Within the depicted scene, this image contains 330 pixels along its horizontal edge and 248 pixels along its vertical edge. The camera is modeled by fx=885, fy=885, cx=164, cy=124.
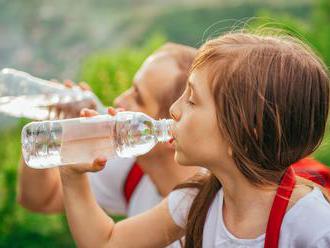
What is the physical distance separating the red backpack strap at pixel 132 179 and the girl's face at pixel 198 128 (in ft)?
3.16

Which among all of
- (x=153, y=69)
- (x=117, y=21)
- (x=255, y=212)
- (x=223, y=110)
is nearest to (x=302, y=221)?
(x=255, y=212)

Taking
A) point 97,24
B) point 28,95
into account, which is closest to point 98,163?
point 28,95

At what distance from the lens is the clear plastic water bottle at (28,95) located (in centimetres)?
325

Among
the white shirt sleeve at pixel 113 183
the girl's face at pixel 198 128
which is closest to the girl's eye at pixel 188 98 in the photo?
the girl's face at pixel 198 128

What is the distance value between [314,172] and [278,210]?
325mm

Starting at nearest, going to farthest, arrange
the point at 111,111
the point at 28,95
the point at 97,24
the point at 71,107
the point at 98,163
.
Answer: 1. the point at 98,163
2. the point at 111,111
3. the point at 71,107
4. the point at 28,95
5. the point at 97,24

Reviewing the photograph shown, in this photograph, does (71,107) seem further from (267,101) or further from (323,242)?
(323,242)

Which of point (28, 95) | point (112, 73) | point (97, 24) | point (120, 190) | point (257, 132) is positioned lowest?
point (97, 24)

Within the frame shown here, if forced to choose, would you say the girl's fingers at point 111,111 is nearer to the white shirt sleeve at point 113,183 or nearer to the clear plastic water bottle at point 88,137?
the clear plastic water bottle at point 88,137

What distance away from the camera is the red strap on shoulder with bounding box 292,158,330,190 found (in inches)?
93.1

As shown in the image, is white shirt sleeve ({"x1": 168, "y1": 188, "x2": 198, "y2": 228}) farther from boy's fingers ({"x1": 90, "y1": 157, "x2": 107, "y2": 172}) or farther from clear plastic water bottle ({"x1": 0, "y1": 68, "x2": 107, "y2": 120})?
clear plastic water bottle ({"x1": 0, "y1": 68, "x2": 107, "y2": 120})

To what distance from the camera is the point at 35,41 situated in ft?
28.7

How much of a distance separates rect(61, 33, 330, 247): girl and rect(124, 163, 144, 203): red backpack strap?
837mm

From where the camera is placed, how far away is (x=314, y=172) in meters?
2.42
